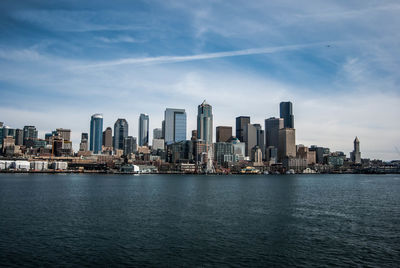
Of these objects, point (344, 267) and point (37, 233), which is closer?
point (344, 267)

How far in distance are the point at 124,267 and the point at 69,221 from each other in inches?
899

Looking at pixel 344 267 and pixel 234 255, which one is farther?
pixel 234 255

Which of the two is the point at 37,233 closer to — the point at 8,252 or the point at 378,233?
the point at 8,252

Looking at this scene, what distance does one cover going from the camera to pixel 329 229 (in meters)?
43.8

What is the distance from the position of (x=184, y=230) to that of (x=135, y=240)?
24.2ft

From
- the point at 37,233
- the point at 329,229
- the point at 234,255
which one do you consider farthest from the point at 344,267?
the point at 37,233

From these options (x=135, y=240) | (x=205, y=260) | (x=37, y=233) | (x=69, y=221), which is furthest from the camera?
(x=69, y=221)

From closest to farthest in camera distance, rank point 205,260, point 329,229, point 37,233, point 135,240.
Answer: point 205,260, point 135,240, point 37,233, point 329,229

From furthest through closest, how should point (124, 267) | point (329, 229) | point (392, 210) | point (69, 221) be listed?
point (392, 210) < point (69, 221) < point (329, 229) < point (124, 267)

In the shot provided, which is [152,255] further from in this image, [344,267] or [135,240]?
[344,267]

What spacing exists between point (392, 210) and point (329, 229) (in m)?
26.4

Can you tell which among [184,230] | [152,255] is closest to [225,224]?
[184,230]

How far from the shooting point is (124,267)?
2850cm

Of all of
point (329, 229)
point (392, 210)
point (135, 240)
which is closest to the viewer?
point (135, 240)
